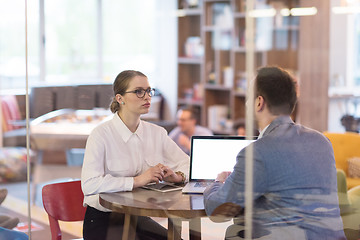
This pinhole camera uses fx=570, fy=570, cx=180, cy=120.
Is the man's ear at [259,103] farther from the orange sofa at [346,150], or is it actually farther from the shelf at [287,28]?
the shelf at [287,28]

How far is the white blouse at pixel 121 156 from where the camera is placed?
2.54 meters

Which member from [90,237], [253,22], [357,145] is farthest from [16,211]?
[357,145]

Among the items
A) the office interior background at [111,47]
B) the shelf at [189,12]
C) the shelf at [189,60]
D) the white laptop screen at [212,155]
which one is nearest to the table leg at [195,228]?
the white laptop screen at [212,155]

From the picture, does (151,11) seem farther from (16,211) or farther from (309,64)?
(16,211)

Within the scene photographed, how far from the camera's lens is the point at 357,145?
9.94 feet

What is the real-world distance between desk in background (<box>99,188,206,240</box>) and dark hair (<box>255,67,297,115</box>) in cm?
50

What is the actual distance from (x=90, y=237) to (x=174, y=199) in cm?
57

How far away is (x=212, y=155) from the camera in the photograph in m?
2.61

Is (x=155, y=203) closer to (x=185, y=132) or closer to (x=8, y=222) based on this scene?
(x=185, y=132)

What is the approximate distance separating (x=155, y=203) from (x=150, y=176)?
0.22 m

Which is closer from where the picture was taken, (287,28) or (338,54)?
(338,54)

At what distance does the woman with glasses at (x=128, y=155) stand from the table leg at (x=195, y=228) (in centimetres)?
13

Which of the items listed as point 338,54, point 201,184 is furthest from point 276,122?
point 338,54

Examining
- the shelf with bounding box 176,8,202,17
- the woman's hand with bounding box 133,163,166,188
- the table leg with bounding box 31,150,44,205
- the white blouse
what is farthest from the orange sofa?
the shelf with bounding box 176,8,202,17
